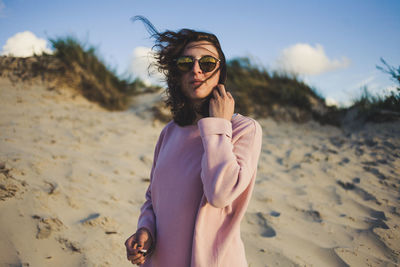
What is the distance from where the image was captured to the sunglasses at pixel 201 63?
50.4 inches

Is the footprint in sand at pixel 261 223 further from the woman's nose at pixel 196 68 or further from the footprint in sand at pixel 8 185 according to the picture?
the footprint in sand at pixel 8 185

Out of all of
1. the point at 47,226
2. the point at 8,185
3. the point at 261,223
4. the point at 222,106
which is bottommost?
the point at 261,223

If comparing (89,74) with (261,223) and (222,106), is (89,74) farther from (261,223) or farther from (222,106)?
(222,106)

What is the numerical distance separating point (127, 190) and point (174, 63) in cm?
221

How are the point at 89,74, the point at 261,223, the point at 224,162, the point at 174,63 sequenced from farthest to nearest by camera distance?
the point at 89,74 → the point at 261,223 → the point at 174,63 → the point at 224,162

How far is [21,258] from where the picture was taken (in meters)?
1.82

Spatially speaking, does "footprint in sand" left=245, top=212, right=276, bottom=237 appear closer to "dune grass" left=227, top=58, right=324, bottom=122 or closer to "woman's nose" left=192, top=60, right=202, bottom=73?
"woman's nose" left=192, top=60, right=202, bottom=73

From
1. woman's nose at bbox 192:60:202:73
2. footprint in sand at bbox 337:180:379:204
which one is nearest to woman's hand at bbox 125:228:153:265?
woman's nose at bbox 192:60:202:73

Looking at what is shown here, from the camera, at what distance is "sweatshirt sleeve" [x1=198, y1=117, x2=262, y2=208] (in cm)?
94

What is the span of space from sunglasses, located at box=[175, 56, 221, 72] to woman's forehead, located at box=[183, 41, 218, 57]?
0.06m

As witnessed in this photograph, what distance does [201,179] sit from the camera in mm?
1087

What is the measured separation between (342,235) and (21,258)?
287cm

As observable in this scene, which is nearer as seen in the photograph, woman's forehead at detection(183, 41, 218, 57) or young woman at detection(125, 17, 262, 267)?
young woman at detection(125, 17, 262, 267)

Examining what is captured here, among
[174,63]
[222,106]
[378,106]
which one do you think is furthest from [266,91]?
[222,106]
